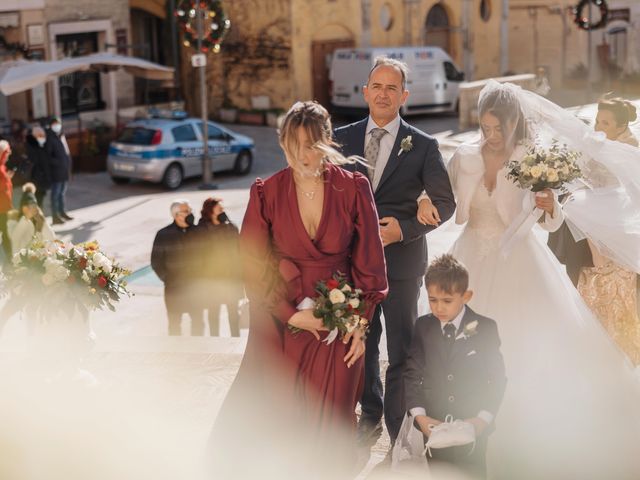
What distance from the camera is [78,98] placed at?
25156 mm

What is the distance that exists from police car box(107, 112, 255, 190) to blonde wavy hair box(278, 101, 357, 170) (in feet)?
50.7

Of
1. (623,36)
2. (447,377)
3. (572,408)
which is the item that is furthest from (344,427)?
(623,36)

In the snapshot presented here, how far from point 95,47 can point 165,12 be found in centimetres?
440

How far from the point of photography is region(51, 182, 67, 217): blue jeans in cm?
1678

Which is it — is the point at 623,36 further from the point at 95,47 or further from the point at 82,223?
the point at 82,223

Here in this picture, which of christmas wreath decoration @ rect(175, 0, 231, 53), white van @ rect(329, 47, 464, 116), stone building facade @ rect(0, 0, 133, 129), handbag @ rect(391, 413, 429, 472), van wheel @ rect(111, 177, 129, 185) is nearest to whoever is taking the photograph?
handbag @ rect(391, 413, 429, 472)

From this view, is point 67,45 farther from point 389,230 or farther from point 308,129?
point 308,129

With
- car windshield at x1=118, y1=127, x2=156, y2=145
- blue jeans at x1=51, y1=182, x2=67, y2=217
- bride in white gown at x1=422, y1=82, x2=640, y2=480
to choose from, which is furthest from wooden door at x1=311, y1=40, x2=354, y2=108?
bride in white gown at x1=422, y1=82, x2=640, y2=480

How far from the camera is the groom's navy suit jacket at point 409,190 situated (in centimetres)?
582

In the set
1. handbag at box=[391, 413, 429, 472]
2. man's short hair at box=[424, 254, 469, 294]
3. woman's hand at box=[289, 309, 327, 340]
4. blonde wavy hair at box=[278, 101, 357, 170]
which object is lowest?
handbag at box=[391, 413, 429, 472]

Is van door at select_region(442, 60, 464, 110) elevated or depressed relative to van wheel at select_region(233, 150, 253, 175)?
elevated

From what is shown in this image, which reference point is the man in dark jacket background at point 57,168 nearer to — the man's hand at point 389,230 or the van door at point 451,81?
the man's hand at point 389,230

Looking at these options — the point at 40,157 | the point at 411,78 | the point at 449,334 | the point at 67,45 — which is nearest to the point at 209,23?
the point at 67,45

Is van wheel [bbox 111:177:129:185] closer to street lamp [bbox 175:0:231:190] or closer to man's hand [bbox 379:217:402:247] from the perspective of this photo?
street lamp [bbox 175:0:231:190]
